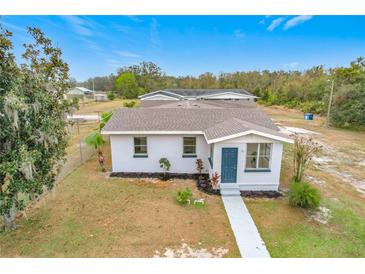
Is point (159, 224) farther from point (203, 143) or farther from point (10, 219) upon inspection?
point (203, 143)

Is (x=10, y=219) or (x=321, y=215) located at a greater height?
(x=10, y=219)

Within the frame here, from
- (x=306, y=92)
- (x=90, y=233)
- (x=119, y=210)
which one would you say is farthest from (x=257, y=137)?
(x=306, y=92)

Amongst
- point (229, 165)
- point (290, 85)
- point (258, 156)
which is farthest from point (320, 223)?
point (290, 85)

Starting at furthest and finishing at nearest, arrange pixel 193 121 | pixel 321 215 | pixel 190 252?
pixel 193 121 → pixel 321 215 → pixel 190 252

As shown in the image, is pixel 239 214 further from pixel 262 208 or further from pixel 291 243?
pixel 291 243

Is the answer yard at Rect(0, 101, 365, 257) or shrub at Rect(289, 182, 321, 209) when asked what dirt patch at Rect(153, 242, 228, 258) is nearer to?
yard at Rect(0, 101, 365, 257)
